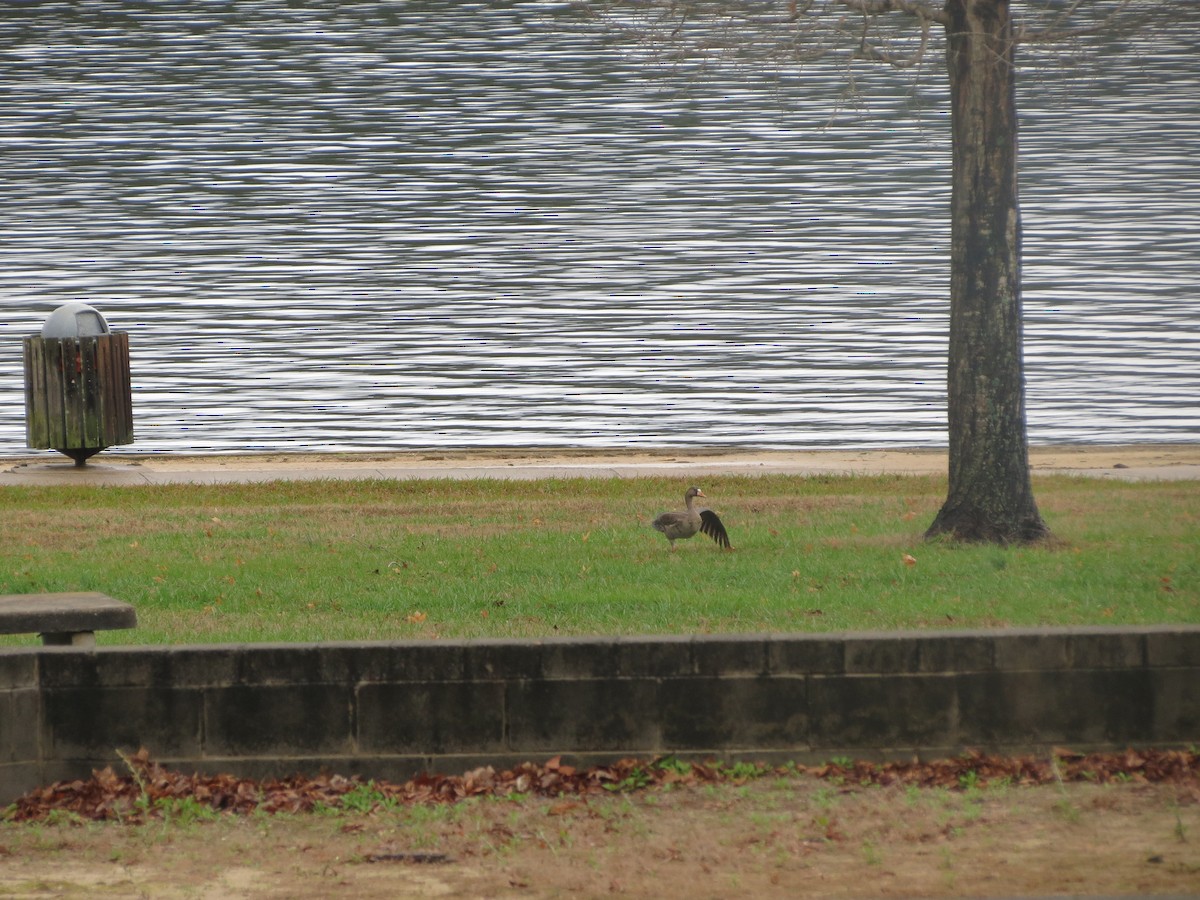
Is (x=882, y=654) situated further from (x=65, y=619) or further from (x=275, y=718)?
(x=65, y=619)

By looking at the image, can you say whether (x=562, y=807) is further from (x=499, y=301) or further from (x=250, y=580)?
(x=499, y=301)

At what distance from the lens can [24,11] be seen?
307 ft

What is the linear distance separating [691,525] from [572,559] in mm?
808

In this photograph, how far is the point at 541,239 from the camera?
151 feet

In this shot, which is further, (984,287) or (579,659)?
(984,287)

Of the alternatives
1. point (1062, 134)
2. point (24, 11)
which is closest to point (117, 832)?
point (1062, 134)

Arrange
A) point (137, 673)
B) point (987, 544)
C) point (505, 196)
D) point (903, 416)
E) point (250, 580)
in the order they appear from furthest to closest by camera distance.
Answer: point (505, 196), point (903, 416), point (987, 544), point (250, 580), point (137, 673)

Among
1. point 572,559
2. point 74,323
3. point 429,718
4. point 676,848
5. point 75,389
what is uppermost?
point 74,323

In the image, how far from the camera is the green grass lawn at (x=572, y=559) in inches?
387

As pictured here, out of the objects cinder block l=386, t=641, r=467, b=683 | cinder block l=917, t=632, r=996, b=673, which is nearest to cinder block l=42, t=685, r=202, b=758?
cinder block l=386, t=641, r=467, b=683

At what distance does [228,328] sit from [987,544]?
2316 cm

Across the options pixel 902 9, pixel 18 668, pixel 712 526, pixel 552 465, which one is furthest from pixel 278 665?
pixel 552 465

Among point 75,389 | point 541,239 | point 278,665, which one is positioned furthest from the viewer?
point 541,239

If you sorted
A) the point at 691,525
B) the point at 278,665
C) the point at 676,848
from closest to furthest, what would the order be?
1. the point at 676,848
2. the point at 278,665
3. the point at 691,525
